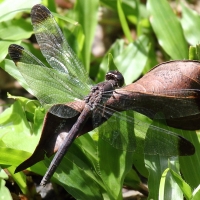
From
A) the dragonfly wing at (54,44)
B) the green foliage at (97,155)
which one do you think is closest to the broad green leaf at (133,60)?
the green foliage at (97,155)

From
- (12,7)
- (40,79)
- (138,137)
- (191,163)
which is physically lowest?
(191,163)

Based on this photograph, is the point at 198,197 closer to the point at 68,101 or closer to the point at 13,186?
the point at 68,101

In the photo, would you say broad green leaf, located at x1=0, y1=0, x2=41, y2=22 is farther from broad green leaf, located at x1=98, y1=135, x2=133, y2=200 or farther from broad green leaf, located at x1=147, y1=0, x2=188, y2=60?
broad green leaf, located at x1=98, y1=135, x2=133, y2=200

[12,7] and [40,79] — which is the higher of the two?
[12,7]

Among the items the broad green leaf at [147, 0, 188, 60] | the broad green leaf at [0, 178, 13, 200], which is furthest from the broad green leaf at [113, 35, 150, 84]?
Result: the broad green leaf at [0, 178, 13, 200]

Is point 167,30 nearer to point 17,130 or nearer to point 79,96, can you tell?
point 79,96

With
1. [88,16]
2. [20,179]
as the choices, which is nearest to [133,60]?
[88,16]

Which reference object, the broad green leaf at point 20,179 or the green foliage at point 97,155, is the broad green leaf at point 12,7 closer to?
the green foliage at point 97,155
